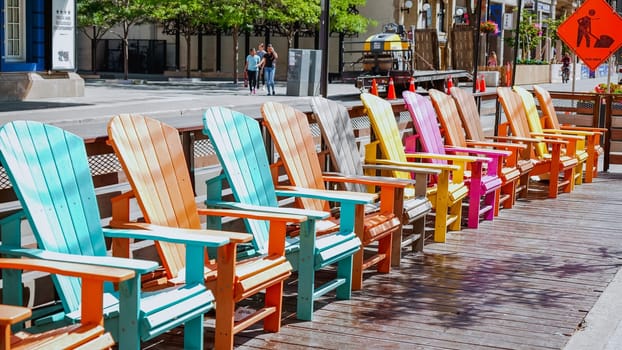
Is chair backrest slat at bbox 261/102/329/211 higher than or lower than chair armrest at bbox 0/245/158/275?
higher

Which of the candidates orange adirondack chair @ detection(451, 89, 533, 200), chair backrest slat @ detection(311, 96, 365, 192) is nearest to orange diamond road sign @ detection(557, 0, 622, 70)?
orange adirondack chair @ detection(451, 89, 533, 200)

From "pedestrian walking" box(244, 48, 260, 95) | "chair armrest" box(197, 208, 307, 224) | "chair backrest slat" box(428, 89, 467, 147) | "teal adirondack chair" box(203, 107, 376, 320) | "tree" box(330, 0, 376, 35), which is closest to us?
"chair armrest" box(197, 208, 307, 224)

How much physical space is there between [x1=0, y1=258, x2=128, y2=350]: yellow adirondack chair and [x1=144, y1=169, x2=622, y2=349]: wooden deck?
4.75 ft

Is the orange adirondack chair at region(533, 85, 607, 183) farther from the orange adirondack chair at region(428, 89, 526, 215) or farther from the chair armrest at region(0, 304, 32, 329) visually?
the chair armrest at region(0, 304, 32, 329)

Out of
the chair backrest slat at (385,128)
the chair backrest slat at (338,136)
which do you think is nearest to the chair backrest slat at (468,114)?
the chair backrest slat at (385,128)

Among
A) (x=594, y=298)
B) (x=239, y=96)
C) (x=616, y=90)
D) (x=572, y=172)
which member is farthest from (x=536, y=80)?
(x=594, y=298)

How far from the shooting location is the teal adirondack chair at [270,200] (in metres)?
5.98

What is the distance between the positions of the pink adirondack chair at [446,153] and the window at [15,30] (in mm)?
22020

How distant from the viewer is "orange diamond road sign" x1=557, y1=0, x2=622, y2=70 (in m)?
16.1

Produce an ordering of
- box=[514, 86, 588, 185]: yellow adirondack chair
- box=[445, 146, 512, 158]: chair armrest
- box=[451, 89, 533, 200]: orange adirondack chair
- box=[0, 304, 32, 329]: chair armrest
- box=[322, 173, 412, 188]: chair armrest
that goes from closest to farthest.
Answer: box=[0, 304, 32, 329]: chair armrest < box=[322, 173, 412, 188]: chair armrest < box=[445, 146, 512, 158]: chair armrest < box=[451, 89, 533, 200]: orange adirondack chair < box=[514, 86, 588, 185]: yellow adirondack chair

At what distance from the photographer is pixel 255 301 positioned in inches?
255

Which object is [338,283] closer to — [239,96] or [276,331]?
[276,331]

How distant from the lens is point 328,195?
21.3 feet

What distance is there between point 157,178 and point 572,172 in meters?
8.15
